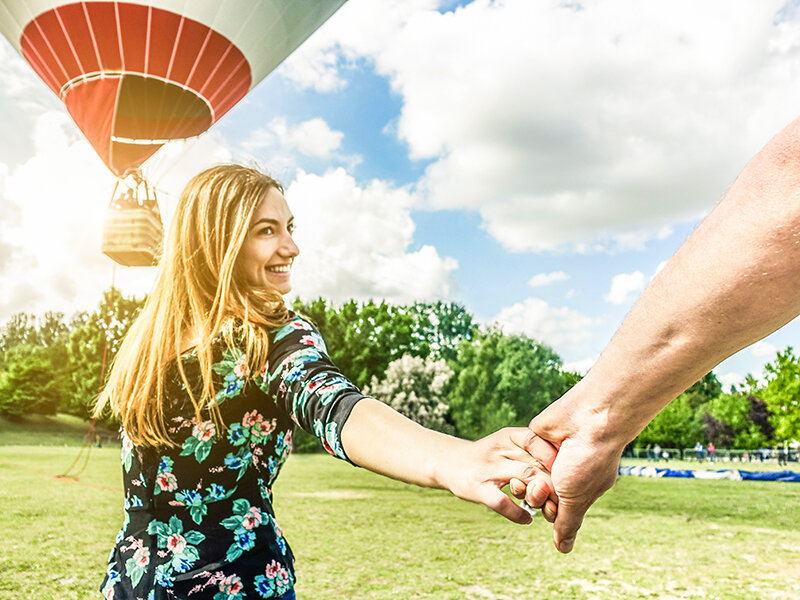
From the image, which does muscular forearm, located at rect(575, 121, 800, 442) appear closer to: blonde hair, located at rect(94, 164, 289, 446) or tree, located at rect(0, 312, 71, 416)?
blonde hair, located at rect(94, 164, 289, 446)

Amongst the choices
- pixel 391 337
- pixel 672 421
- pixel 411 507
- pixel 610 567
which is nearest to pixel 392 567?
pixel 610 567

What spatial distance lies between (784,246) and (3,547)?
10024 millimetres

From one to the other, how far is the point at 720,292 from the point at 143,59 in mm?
14542

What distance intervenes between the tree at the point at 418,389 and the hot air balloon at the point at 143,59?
2400 cm

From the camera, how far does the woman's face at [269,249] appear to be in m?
1.94

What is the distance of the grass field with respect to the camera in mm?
6992

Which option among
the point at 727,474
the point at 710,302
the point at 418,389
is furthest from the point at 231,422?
the point at 418,389

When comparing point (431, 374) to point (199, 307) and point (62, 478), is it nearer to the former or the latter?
point (62, 478)

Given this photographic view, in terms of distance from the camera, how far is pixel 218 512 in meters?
1.75

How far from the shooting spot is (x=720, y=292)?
1179mm

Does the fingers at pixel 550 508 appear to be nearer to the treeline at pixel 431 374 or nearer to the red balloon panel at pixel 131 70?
the red balloon panel at pixel 131 70

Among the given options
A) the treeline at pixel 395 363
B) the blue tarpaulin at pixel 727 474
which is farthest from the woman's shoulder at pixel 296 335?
the treeline at pixel 395 363

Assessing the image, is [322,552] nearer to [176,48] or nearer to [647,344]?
[647,344]

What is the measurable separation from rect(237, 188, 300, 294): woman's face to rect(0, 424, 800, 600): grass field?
543cm
